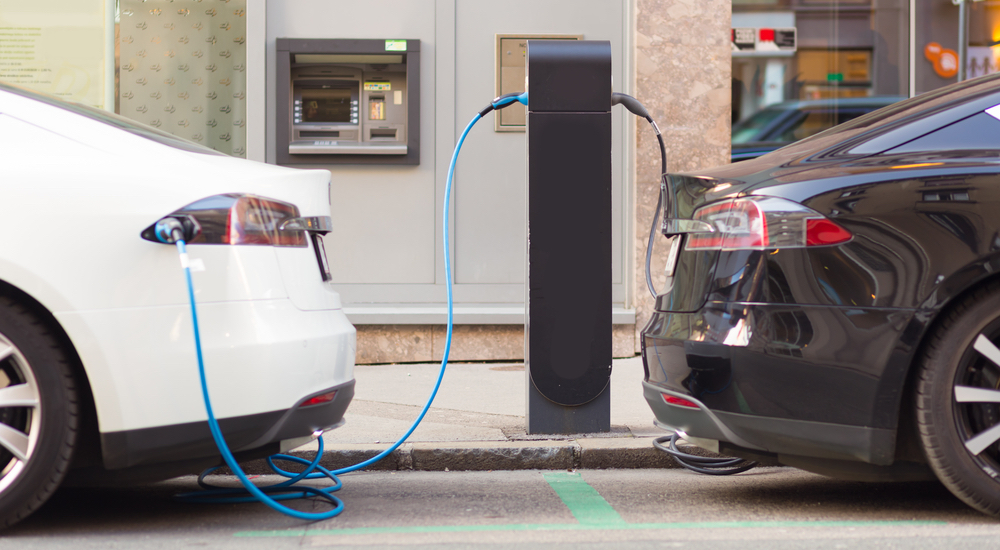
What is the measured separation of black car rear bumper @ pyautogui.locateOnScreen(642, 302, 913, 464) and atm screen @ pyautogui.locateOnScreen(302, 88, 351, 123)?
5.17 metres

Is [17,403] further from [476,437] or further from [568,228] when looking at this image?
[568,228]

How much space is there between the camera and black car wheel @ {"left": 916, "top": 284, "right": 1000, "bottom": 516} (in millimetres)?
2893

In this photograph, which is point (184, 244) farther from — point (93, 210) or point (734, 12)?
point (734, 12)

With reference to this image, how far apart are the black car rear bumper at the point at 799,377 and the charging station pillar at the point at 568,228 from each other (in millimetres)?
1224

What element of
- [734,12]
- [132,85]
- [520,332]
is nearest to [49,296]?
[520,332]

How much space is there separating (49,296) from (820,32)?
7485 mm

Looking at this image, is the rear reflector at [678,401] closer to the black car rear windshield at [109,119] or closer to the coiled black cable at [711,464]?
the coiled black cable at [711,464]

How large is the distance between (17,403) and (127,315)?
1.46 ft

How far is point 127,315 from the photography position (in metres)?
2.82

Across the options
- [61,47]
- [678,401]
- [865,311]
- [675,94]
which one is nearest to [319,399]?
[678,401]

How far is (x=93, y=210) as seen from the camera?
2852 mm

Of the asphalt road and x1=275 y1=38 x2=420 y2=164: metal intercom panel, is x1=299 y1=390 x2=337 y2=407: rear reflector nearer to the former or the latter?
the asphalt road

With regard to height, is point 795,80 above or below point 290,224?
above

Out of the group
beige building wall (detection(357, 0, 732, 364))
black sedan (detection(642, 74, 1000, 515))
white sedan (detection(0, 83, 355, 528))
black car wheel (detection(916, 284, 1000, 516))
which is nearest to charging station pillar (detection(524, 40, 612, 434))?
black sedan (detection(642, 74, 1000, 515))
